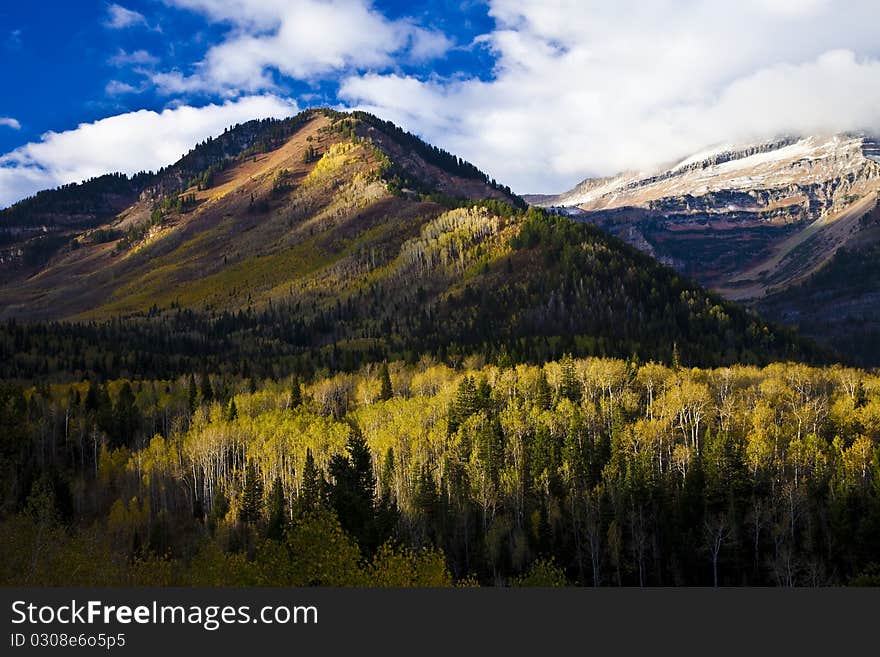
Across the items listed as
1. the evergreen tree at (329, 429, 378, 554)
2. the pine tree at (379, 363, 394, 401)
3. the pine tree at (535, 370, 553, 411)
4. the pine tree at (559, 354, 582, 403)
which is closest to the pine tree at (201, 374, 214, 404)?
the pine tree at (379, 363, 394, 401)

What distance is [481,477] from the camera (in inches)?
4643

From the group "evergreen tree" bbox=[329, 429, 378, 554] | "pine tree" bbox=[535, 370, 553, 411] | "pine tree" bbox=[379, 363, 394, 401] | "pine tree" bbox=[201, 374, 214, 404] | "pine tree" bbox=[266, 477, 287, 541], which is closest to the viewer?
"evergreen tree" bbox=[329, 429, 378, 554]

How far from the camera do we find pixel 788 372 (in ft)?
547

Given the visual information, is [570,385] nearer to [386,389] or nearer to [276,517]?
[386,389]

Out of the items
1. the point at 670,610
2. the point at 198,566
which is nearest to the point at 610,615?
the point at 670,610

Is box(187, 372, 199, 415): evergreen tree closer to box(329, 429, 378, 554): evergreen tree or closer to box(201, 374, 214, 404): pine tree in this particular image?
box(201, 374, 214, 404): pine tree

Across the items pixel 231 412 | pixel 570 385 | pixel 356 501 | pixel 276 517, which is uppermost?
pixel 570 385

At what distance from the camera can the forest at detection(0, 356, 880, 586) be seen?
3408 inches

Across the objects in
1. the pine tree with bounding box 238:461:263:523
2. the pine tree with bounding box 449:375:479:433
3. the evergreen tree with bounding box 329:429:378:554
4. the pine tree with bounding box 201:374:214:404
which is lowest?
the pine tree with bounding box 238:461:263:523

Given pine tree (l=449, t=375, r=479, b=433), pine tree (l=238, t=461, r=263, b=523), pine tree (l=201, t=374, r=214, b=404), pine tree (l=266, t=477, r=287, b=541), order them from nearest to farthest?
1. pine tree (l=266, t=477, r=287, b=541)
2. pine tree (l=238, t=461, r=263, b=523)
3. pine tree (l=449, t=375, r=479, b=433)
4. pine tree (l=201, t=374, r=214, b=404)

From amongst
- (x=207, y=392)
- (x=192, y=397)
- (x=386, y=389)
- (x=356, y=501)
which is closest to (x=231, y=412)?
(x=192, y=397)

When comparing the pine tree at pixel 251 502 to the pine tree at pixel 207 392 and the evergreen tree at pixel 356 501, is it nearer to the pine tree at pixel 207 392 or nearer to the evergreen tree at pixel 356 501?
the evergreen tree at pixel 356 501

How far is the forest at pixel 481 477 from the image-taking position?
86.6m

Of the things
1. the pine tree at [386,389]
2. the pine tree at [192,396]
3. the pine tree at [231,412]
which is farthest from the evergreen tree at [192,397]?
the pine tree at [386,389]
